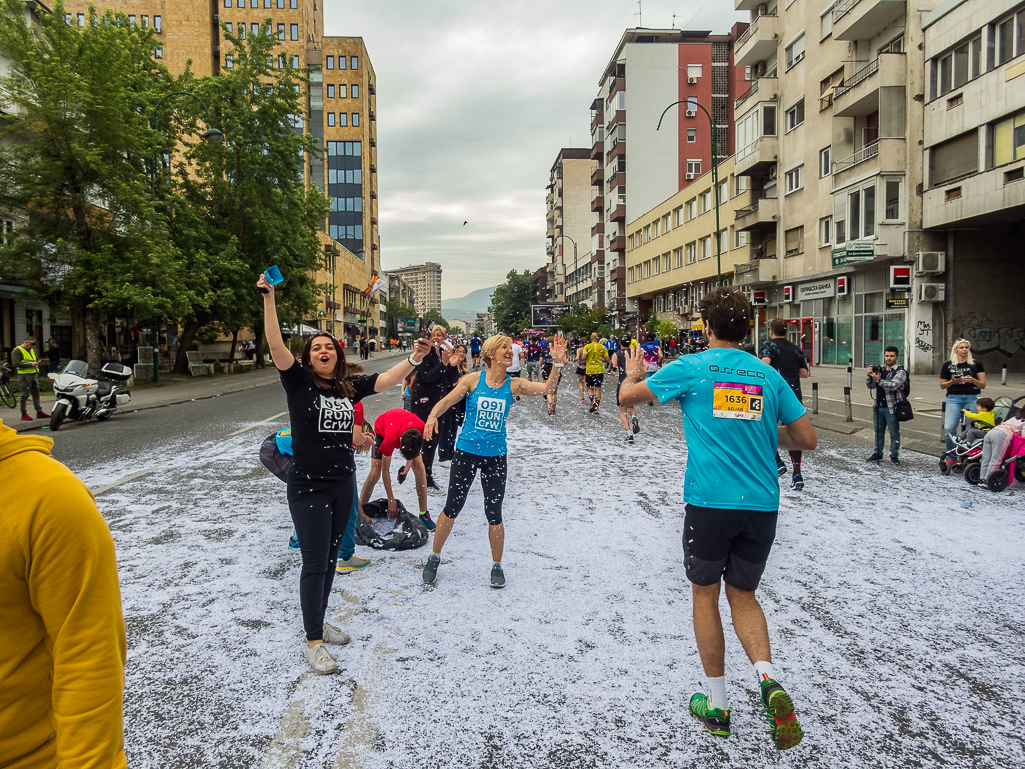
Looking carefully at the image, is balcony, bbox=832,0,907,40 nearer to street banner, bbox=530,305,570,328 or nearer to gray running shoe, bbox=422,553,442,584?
gray running shoe, bbox=422,553,442,584

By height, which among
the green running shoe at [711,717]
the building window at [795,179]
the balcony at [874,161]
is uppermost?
the building window at [795,179]

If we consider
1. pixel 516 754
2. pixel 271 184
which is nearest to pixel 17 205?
pixel 271 184

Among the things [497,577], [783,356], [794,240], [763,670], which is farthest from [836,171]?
[763,670]

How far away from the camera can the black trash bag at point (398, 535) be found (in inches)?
228

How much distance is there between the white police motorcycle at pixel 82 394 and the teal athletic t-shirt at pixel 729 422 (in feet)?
48.9

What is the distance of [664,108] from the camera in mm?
63688

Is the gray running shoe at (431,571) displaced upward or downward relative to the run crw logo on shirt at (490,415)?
downward

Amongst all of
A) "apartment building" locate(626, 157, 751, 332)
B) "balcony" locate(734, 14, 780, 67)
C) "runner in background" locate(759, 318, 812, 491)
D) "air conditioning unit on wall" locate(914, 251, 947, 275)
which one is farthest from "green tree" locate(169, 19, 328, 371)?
"air conditioning unit on wall" locate(914, 251, 947, 275)

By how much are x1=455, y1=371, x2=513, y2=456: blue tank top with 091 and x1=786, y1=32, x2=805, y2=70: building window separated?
34.3 metres

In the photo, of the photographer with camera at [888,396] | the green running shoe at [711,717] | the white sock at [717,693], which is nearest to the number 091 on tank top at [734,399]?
the white sock at [717,693]

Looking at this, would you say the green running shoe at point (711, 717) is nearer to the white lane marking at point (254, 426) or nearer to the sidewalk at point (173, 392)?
the white lane marking at point (254, 426)

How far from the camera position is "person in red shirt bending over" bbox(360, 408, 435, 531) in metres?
5.59

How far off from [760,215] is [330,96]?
7954cm

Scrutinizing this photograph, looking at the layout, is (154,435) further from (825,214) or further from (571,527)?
(825,214)
